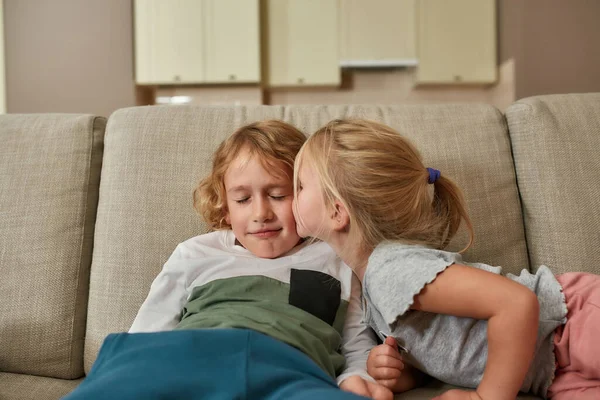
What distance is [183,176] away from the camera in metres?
1.32

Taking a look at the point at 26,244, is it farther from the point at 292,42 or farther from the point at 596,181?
the point at 292,42

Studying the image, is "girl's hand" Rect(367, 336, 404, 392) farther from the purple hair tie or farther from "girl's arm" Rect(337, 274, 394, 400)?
the purple hair tie

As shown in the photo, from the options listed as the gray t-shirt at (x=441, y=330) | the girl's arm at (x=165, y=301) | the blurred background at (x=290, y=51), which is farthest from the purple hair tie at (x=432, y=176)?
the blurred background at (x=290, y=51)

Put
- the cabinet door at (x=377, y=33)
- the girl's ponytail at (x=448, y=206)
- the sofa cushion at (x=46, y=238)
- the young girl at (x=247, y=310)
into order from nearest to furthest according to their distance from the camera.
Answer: the young girl at (x=247, y=310)
the girl's ponytail at (x=448, y=206)
the sofa cushion at (x=46, y=238)
the cabinet door at (x=377, y=33)

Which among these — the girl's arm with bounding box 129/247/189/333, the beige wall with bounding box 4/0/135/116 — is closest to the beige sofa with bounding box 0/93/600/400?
the girl's arm with bounding box 129/247/189/333

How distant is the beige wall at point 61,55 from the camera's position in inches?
148

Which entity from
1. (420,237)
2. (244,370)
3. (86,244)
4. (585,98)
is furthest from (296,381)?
(585,98)

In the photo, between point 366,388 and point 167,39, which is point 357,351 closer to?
point 366,388

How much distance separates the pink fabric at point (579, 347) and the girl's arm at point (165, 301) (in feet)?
2.46

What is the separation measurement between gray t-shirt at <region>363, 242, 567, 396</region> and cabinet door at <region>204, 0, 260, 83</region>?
3.12 meters

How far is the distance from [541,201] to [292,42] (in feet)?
9.87

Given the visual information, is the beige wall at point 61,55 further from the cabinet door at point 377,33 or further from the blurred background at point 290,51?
the cabinet door at point 377,33

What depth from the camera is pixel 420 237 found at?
1077 millimetres

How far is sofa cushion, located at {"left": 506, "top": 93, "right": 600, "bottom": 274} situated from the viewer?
49.8 inches
